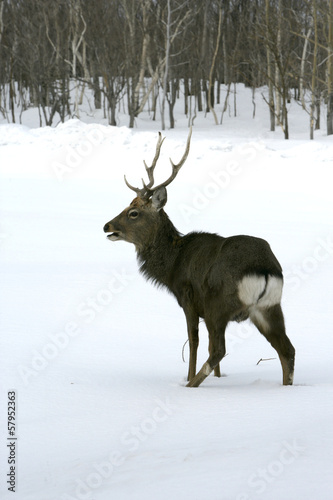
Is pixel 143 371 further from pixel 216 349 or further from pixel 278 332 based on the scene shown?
pixel 278 332

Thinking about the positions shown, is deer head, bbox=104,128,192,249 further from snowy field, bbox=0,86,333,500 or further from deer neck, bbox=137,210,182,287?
snowy field, bbox=0,86,333,500

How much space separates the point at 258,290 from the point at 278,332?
37 cm

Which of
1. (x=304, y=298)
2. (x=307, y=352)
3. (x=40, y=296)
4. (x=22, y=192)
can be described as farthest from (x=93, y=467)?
(x=22, y=192)

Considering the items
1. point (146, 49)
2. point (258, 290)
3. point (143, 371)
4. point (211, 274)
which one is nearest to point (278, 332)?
point (258, 290)

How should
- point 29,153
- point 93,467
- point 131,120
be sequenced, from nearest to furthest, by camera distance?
point 93,467
point 29,153
point 131,120

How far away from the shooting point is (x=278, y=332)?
13.6ft

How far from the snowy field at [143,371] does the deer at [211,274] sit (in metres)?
0.29

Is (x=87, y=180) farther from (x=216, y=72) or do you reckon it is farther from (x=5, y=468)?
(x=216, y=72)

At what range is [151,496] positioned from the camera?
2.41 m

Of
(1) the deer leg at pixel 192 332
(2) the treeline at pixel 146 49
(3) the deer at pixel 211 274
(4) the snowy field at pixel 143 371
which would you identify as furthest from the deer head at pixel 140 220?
(2) the treeline at pixel 146 49

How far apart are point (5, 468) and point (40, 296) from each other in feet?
13.1

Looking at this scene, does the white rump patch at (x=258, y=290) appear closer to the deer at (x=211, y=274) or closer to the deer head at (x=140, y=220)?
the deer at (x=211, y=274)

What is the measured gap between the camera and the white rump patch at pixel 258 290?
3.94 metres

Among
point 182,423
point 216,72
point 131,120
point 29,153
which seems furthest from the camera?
point 216,72
